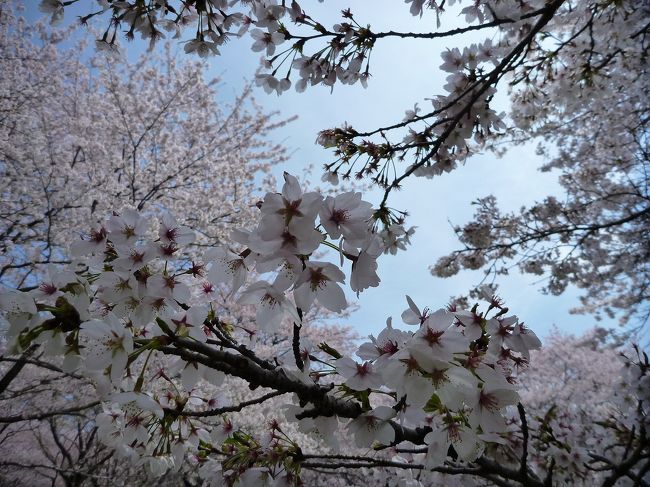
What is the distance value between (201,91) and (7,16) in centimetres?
447

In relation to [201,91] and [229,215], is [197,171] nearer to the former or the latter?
[229,215]

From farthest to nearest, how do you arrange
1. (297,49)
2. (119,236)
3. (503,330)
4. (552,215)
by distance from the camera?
1. (552,215)
2. (297,49)
3. (503,330)
4. (119,236)

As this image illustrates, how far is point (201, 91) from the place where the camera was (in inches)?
424

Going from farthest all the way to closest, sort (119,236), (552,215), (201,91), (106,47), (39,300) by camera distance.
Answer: (201,91)
(552,215)
(106,47)
(119,236)
(39,300)

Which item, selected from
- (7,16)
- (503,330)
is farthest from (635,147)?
(7,16)

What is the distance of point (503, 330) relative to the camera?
5.32ft

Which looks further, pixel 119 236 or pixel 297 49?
pixel 297 49

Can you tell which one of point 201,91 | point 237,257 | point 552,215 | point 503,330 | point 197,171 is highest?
point 201,91

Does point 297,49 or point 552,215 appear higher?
point 552,215

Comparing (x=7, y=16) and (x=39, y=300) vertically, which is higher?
(x=7, y=16)

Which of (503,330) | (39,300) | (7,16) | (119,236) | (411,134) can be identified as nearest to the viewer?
(39,300)

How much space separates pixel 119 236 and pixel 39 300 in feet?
1.16

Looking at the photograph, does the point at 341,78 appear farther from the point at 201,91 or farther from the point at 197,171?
the point at 201,91

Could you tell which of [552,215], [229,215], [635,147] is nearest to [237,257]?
[229,215]
